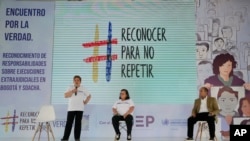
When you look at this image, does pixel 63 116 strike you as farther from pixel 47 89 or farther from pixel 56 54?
pixel 56 54

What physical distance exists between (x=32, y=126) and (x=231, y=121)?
4062mm

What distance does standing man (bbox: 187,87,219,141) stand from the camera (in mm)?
5562

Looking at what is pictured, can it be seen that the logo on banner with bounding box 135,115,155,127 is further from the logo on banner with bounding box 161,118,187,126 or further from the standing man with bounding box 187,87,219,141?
the standing man with bounding box 187,87,219,141

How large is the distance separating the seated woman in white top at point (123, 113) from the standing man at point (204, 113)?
3.47 feet

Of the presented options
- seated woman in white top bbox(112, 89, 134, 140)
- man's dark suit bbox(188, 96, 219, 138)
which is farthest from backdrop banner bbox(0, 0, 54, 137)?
man's dark suit bbox(188, 96, 219, 138)

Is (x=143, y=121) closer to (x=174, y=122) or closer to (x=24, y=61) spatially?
(x=174, y=122)

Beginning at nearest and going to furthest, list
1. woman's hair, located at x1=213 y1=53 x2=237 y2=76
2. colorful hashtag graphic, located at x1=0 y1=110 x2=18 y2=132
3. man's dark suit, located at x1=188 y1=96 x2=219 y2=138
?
man's dark suit, located at x1=188 y1=96 x2=219 y2=138 < colorful hashtag graphic, located at x1=0 y1=110 x2=18 y2=132 < woman's hair, located at x1=213 y1=53 x2=237 y2=76

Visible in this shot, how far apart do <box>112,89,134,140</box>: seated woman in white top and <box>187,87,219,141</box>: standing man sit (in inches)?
41.6

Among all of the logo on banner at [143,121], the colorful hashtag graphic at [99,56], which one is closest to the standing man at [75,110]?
the colorful hashtag graphic at [99,56]

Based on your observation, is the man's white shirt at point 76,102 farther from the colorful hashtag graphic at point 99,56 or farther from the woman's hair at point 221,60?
the woman's hair at point 221,60

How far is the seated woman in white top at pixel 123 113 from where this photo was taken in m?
5.62

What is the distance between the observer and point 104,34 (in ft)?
22.1

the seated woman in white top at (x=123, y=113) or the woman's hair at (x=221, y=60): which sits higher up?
the woman's hair at (x=221, y=60)

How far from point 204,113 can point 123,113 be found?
4.77 ft
